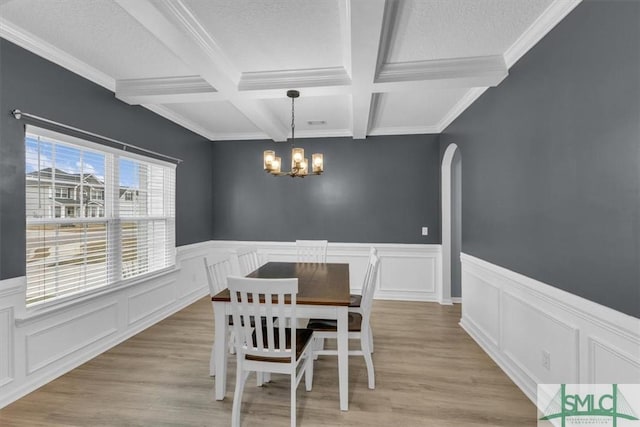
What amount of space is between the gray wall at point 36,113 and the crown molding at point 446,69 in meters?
2.67

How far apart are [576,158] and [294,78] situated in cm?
224

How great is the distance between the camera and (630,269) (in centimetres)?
139

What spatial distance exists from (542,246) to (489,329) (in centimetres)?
123

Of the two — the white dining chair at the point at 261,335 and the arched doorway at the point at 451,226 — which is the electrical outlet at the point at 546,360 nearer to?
the white dining chair at the point at 261,335

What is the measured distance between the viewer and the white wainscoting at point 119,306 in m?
2.16

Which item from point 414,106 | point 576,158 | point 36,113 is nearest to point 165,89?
point 36,113

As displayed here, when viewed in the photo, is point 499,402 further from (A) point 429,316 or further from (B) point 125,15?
(B) point 125,15

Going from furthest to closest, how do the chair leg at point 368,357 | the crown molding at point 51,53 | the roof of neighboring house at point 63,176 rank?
the roof of neighboring house at point 63,176 < the chair leg at point 368,357 < the crown molding at point 51,53

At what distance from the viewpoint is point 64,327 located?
2.53m

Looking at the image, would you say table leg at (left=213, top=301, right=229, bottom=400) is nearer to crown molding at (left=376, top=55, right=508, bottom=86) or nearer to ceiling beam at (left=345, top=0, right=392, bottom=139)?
ceiling beam at (left=345, top=0, right=392, bottom=139)

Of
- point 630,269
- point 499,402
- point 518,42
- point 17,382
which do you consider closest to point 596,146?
point 630,269

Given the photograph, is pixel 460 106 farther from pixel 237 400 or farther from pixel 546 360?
pixel 237 400

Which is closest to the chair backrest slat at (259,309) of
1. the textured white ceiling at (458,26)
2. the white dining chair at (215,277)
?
the white dining chair at (215,277)

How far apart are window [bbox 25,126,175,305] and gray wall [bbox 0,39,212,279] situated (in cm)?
10
